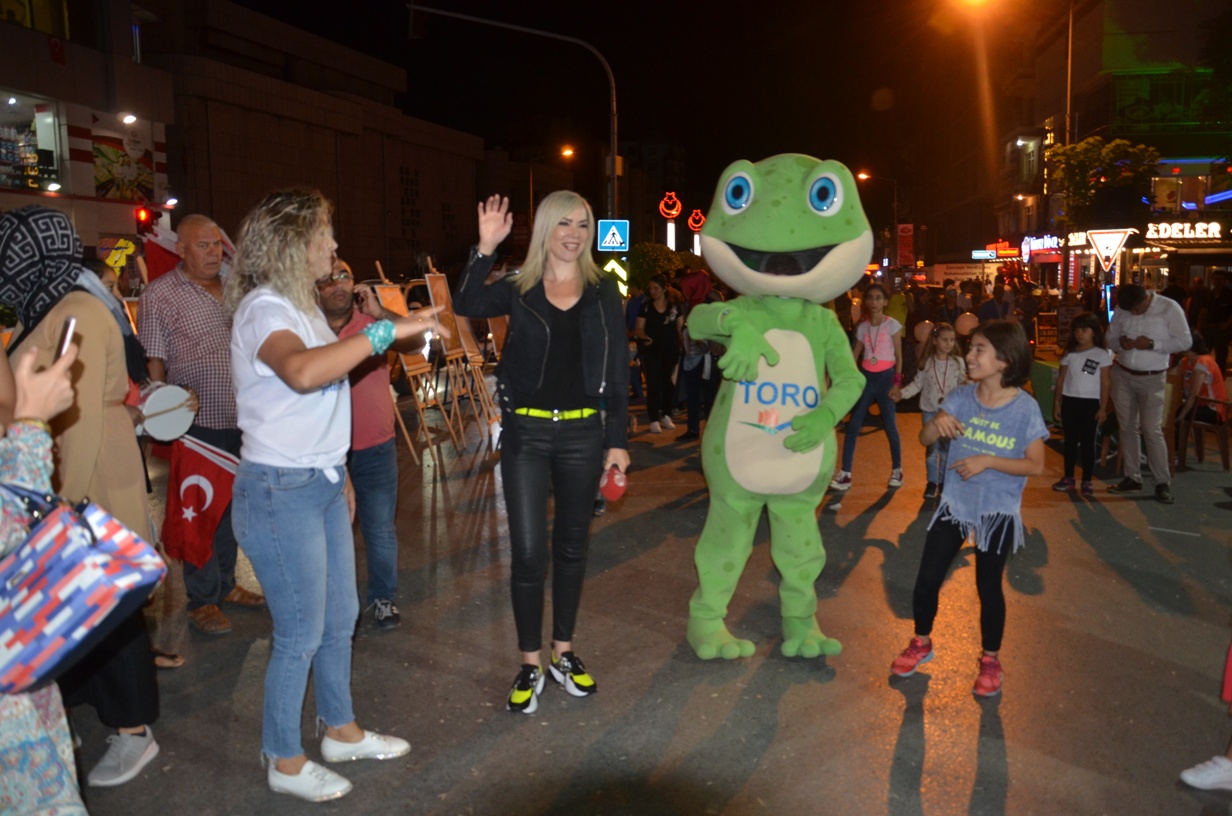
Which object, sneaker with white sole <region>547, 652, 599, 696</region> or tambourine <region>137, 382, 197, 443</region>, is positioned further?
tambourine <region>137, 382, 197, 443</region>

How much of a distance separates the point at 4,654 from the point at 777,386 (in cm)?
339

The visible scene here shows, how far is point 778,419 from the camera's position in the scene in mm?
4676

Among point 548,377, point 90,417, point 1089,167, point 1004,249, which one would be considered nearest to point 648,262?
point 1089,167

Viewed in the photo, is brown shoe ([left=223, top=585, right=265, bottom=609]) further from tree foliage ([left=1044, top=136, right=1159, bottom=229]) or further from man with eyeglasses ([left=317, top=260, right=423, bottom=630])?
tree foliage ([left=1044, top=136, right=1159, bottom=229])

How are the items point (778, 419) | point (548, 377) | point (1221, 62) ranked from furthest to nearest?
point (1221, 62), point (778, 419), point (548, 377)

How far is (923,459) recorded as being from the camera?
9.98 meters

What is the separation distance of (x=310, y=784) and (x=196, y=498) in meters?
2.19

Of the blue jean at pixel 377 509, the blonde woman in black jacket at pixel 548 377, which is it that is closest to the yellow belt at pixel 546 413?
the blonde woman in black jacket at pixel 548 377

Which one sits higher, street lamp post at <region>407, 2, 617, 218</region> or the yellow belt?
street lamp post at <region>407, 2, 617, 218</region>

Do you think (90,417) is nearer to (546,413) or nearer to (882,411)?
(546,413)

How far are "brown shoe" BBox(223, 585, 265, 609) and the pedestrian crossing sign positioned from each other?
462 inches

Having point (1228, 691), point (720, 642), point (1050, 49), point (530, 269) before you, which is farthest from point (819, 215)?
point (1050, 49)

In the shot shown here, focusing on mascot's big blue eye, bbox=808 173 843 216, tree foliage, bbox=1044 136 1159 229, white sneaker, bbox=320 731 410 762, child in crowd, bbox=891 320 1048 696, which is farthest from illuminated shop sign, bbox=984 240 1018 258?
white sneaker, bbox=320 731 410 762

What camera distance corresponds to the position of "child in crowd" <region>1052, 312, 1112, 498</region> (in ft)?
26.7
